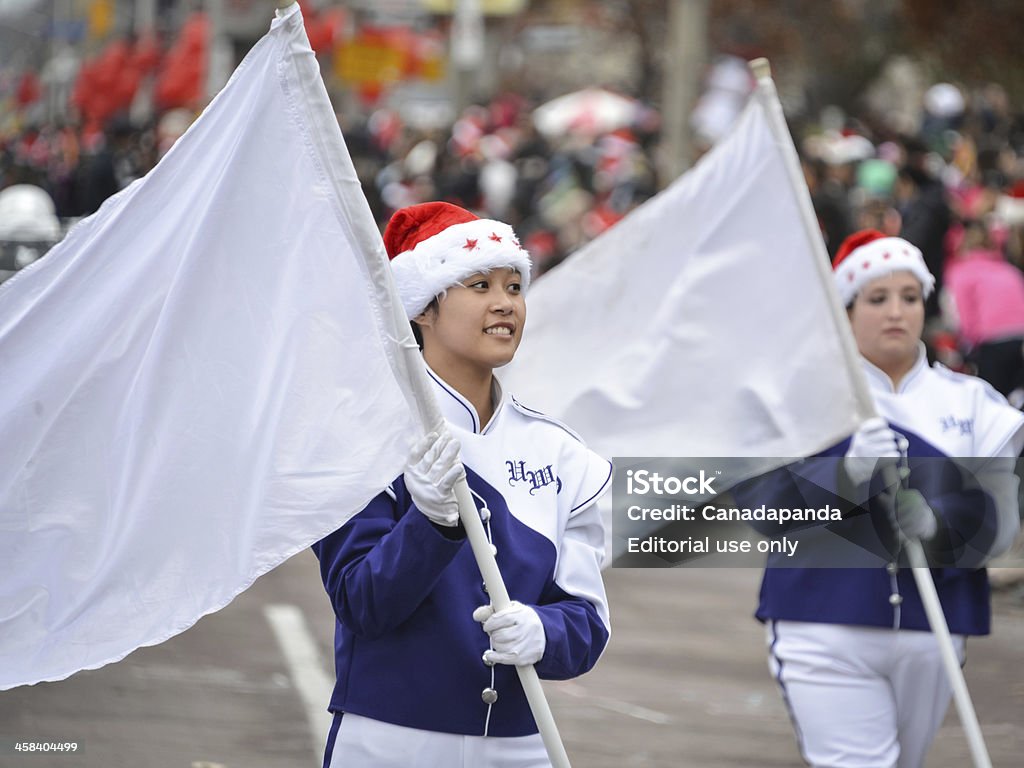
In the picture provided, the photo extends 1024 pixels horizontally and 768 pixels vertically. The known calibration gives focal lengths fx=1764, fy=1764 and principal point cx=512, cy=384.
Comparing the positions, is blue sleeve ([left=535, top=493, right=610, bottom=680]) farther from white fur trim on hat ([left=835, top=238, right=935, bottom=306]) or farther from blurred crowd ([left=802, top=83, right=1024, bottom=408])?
blurred crowd ([left=802, top=83, right=1024, bottom=408])

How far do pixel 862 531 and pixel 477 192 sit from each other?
16.5 metres

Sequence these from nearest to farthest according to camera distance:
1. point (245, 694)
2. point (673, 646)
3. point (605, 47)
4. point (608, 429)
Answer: point (608, 429)
point (245, 694)
point (673, 646)
point (605, 47)

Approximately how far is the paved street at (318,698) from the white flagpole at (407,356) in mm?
3361

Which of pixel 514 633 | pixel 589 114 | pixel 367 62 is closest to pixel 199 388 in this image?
pixel 514 633

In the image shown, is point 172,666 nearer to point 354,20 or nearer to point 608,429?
point 608,429

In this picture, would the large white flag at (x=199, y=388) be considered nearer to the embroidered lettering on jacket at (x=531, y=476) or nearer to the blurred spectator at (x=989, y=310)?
the embroidered lettering on jacket at (x=531, y=476)

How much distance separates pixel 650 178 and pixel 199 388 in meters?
18.4

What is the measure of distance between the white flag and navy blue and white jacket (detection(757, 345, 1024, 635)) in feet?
0.71

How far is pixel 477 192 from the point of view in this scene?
21.1 m

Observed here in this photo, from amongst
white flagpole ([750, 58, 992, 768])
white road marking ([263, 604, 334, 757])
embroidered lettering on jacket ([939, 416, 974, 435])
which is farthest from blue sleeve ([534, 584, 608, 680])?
white road marking ([263, 604, 334, 757])

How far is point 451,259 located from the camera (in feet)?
12.5

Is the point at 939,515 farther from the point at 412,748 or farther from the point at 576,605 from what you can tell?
the point at 412,748

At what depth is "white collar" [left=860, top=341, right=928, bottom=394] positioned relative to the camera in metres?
5.11

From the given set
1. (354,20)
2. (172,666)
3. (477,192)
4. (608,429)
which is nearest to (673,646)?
(172,666)
